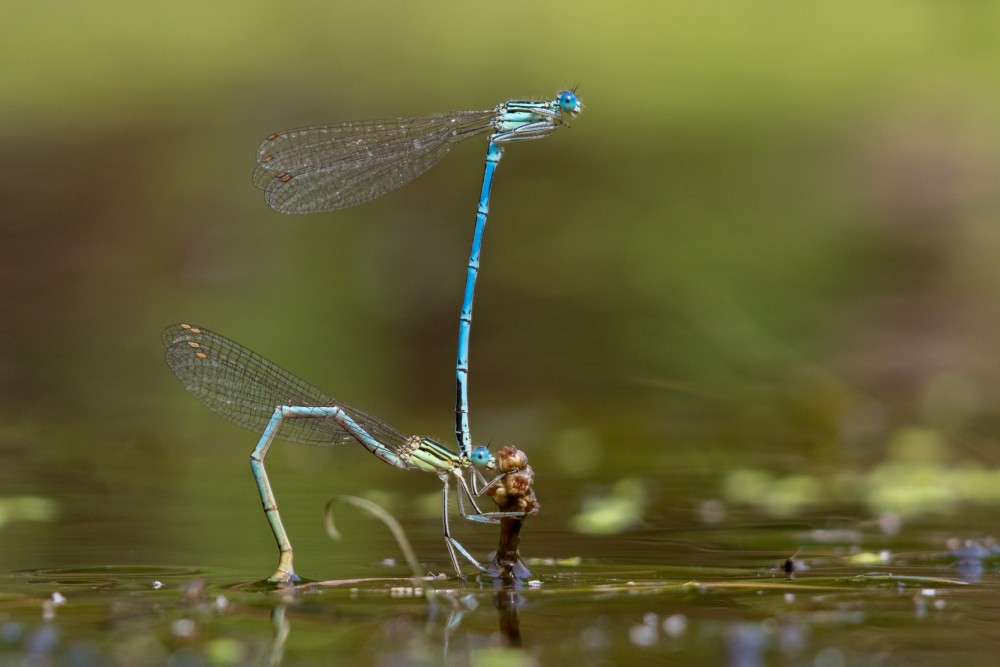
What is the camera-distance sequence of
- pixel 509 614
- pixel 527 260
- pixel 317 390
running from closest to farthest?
pixel 509 614 < pixel 317 390 < pixel 527 260

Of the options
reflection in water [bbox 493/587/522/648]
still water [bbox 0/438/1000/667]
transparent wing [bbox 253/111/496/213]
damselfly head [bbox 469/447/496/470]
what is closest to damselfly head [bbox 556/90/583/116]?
transparent wing [bbox 253/111/496/213]

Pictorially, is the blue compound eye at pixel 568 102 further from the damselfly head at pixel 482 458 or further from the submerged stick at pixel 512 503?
the submerged stick at pixel 512 503

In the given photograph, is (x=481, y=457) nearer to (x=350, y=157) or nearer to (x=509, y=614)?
(x=509, y=614)

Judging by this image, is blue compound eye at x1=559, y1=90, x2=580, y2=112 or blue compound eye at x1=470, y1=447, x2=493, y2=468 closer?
blue compound eye at x1=470, y1=447, x2=493, y2=468

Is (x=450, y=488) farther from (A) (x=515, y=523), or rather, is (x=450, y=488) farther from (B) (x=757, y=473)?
(B) (x=757, y=473)

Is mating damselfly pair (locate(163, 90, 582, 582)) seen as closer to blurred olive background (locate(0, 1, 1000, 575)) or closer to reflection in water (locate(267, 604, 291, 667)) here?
blurred olive background (locate(0, 1, 1000, 575))

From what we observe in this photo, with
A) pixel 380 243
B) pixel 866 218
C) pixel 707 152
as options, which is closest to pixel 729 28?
pixel 707 152

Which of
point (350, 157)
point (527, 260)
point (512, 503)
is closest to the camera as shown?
point (512, 503)

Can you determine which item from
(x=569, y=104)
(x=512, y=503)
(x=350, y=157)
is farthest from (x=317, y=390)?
(x=569, y=104)
